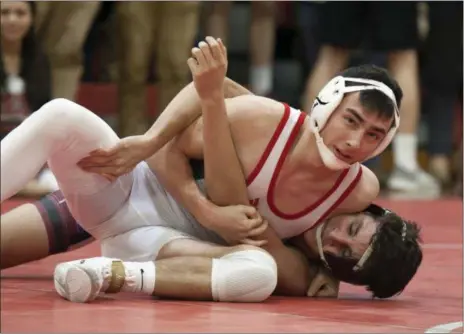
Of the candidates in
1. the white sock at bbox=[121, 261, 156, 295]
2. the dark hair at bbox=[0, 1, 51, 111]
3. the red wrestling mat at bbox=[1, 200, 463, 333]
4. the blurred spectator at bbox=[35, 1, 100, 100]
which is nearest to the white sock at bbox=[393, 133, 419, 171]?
the blurred spectator at bbox=[35, 1, 100, 100]

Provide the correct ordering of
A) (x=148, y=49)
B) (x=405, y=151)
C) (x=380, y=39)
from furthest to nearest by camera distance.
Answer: (x=148, y=49), (x=405, y=151), (x=380, y=39)

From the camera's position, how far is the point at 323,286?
3.61 m

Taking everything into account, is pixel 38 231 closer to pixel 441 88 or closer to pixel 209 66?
pixel 209 66

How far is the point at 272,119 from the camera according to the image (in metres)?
3.53

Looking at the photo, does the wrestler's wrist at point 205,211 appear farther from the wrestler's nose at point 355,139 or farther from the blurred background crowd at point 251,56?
the blurred background crowd at point 251,56

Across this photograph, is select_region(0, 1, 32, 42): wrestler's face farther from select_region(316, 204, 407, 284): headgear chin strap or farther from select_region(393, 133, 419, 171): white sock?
select_region(316, 204, 407, 284): headgear chin strap

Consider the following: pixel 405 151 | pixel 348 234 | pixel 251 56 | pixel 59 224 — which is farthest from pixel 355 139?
pixel 251 56

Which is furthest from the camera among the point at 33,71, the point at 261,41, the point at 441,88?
the point at 261,41

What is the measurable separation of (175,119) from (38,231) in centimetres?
66

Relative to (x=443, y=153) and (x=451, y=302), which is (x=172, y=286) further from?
(x=443, y=153)

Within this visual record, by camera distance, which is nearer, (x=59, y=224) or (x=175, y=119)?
(x=175, y=119)

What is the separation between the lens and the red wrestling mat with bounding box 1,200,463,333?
2.90 meters

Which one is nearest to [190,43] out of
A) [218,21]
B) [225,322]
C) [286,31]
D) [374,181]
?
[218,21]

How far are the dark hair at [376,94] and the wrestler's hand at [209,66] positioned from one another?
385 mm
